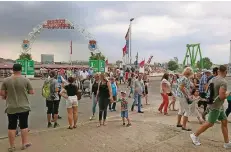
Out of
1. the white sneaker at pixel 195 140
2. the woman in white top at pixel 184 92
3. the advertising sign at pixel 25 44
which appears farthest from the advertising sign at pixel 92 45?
the white sneaker at pixel 195 140

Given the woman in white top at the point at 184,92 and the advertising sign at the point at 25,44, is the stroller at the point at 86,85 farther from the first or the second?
the advertising sign at the point at 25,44

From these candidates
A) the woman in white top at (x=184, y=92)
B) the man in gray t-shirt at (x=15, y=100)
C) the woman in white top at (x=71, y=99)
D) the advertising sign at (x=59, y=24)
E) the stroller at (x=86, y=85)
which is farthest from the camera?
the advertising sign at (x=59, y=24)

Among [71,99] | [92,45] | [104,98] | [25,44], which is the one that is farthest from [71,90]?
[25,44]

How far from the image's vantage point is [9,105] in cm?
610

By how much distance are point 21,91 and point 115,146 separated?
2.32 meters


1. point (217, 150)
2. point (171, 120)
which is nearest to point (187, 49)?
point (171, 120)

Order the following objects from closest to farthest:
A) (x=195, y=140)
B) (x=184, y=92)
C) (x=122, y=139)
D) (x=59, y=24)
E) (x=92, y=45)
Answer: (x=195, y=140) → (x=122, y=139) → (x=184, y=92) → (x=92, y=45) → (x=59, y=24)

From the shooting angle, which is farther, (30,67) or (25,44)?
(25,44)

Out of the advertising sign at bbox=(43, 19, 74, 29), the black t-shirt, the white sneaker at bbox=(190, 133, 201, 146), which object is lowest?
the white sneaker at bbox=(190, 133, 201, 146)

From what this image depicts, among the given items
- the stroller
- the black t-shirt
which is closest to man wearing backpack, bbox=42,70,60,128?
the black t-shirt

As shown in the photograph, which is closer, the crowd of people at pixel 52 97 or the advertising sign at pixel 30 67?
the crowd of people at pixel 52 97

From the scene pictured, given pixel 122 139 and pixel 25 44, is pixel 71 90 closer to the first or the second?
pixel 122 139

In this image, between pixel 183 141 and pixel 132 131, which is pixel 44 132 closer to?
pixel 132 131

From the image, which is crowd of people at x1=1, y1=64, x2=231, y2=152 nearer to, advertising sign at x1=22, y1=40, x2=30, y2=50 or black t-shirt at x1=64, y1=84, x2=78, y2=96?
black t-shirt at x1=64, y1=84, x2=78, y2=96
